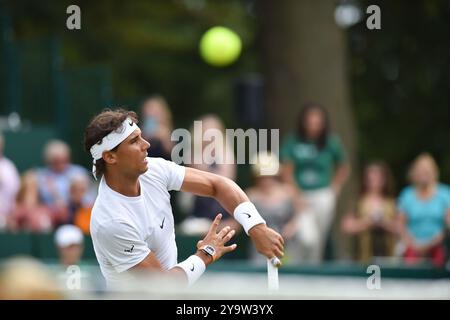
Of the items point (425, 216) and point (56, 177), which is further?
point (56, 177)

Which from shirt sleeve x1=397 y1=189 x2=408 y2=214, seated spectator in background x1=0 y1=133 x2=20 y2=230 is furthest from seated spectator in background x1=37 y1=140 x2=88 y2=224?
shirt sleeve x1=397 y1=189 x2=408 y2=214

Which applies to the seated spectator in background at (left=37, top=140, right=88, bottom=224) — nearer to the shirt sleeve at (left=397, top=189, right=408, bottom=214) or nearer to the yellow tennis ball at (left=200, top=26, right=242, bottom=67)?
the shirt sleeve at (left=397, top=189, right=408, bottom=214)

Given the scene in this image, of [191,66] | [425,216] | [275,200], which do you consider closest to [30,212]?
[275,200]

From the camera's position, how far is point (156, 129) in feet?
38.4

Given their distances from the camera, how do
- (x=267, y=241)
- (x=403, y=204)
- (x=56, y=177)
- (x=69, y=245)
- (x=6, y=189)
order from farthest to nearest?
(x=56, y=177) → (x=6, y=189) → (x=403, y=204) → (x=69, y=245) → (x=267, y=241)

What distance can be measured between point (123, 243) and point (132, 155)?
1.63 feet

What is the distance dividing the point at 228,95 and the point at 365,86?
3781mm

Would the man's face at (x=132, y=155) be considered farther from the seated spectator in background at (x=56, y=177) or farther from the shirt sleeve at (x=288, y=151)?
the seated spectator in background at (x=56, y=177)

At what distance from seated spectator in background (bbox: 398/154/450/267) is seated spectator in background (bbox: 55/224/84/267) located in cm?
308

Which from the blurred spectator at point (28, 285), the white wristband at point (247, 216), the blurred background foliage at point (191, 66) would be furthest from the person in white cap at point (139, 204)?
the blurred background foliage at point (191, 66)

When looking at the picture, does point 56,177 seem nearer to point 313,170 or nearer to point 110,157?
point 313,170

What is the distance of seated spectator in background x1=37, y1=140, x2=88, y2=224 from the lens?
1323 cm

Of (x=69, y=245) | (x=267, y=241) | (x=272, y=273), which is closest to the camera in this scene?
(x=267, y=241)

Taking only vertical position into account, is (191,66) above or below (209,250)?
above
